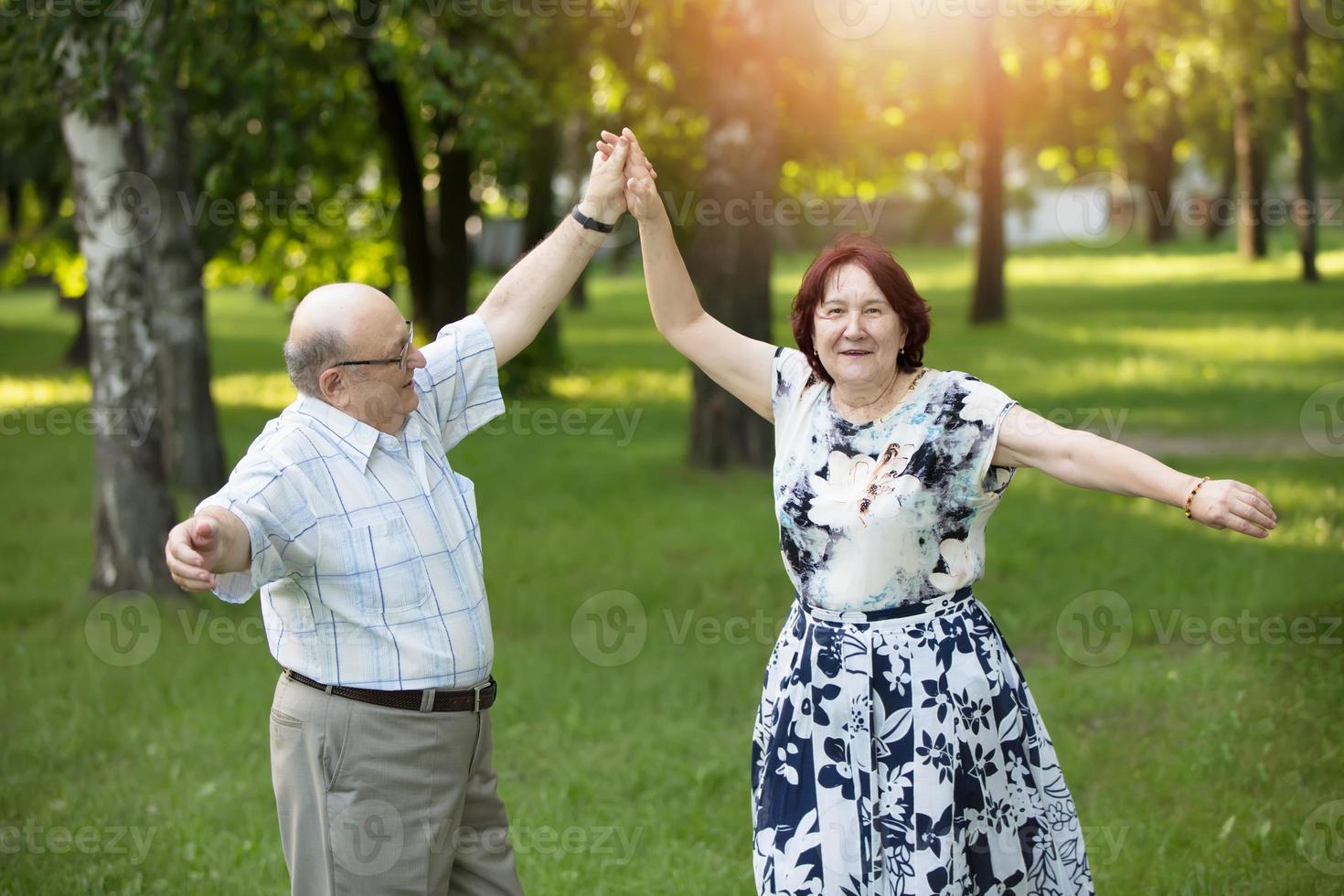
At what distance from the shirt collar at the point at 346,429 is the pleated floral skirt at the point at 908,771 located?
3.82 feet

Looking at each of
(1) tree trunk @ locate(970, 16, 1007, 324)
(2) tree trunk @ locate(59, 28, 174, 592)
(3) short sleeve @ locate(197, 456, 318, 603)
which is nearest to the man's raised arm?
(3) short sleeve @ locate(197, 456, 318, 603)

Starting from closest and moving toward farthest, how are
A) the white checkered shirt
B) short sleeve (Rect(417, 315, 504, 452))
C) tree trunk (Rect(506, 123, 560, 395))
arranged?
1. the white checkered shirt
2. short sleeve (Rect(417, 315, 504, 452))
3. tree trunk (Rect(506, 123, 560, 395))

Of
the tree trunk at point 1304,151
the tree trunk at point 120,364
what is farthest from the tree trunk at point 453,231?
the tree trunk at point 1304,151

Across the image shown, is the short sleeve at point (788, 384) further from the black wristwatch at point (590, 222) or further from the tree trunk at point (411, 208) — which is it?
the tree trunk at point (411, 208)

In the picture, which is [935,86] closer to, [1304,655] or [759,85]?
[759,85]

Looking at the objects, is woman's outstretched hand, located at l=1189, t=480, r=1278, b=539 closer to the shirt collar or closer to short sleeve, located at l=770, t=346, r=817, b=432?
short sleeve, located at l=770, t=346, r=817, b=432

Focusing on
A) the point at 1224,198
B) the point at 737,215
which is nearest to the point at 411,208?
the point at 737,215

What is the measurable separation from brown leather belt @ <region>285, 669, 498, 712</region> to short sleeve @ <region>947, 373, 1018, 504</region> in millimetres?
1303

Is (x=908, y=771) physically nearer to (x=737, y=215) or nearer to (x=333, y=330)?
(x=333, y=330)

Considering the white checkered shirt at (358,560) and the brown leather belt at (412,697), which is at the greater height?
the white checkered shirt at (358,560)

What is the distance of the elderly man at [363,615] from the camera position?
11.0 feet

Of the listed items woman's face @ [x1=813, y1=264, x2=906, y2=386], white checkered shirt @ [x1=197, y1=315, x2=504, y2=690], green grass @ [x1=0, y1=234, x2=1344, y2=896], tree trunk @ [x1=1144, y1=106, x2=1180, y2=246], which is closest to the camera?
white checkered shirt @ [x1=197, y1=315, x2=504, y2=690]

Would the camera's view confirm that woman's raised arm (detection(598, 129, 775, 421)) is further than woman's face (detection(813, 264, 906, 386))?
Yes

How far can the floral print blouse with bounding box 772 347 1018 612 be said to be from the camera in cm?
346
